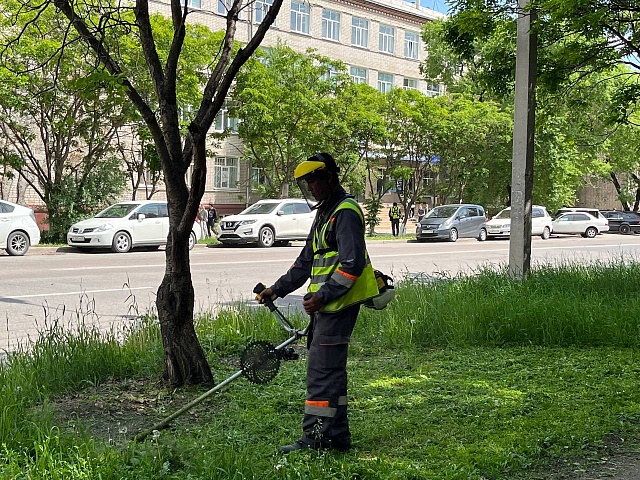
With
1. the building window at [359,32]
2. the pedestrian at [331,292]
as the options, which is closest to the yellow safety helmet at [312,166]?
the pedestrian at [331,292]

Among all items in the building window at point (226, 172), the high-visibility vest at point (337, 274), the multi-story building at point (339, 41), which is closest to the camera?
the high-visibility vest at point (337, 274)

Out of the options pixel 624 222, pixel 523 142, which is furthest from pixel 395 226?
pixel 523 142

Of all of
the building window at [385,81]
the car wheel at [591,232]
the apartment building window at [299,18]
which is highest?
the apartment building window at [299,18]

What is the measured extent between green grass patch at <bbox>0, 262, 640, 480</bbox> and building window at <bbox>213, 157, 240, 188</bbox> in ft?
114

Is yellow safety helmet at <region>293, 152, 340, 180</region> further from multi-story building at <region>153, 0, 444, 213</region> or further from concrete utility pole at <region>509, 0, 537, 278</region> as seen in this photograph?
multi-story building at <region>153, 0, 444, 213</region>

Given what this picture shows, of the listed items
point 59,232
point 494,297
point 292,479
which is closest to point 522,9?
point 494,297

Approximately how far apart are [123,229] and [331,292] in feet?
64.3

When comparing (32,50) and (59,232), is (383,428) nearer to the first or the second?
(32,50)

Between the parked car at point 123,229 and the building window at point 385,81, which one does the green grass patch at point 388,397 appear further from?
the building window at point 385,81

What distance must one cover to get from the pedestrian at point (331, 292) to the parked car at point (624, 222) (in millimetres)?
48699

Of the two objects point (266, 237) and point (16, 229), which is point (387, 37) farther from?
point (16, 229)

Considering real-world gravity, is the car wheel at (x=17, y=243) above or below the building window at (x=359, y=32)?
below

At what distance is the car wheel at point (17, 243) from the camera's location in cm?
2058

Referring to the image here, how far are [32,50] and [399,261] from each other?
11.5 metres
